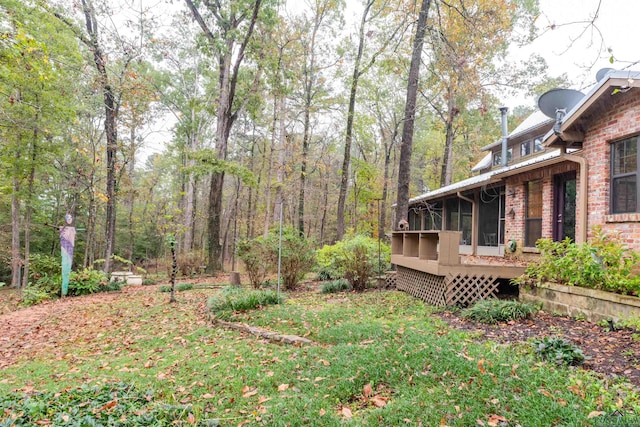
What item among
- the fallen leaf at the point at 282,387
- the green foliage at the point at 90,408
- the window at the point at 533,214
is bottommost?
the green foliage at the point at 90,408

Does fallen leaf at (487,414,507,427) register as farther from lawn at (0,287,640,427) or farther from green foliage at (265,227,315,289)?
green foliage at (265,227,315,289)

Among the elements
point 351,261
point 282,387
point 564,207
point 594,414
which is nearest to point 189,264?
point 351,261

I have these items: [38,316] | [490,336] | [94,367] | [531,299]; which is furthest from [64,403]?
[531,299]

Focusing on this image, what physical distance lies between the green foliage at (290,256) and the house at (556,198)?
2.49m

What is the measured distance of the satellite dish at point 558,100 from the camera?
8008 mm

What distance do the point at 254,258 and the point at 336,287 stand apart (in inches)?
92.7

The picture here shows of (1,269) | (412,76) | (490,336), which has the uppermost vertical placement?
(412,76)

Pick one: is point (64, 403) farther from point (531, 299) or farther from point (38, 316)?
point (531, 299)

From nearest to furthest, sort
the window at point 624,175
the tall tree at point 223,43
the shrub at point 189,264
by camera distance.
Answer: the window at point 624,175 < the tall tree at point 223,43 < the shrub at point 189,264

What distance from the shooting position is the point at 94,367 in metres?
4.77

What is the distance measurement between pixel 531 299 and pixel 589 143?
3211 millimetres

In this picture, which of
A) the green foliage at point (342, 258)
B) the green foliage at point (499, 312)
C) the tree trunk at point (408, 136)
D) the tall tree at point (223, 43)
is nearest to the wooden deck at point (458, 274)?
the green foliage at point (499, 312)

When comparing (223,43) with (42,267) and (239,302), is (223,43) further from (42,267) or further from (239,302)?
(239,302)

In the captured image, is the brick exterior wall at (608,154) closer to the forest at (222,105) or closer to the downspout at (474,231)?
the forest at (222,105)
